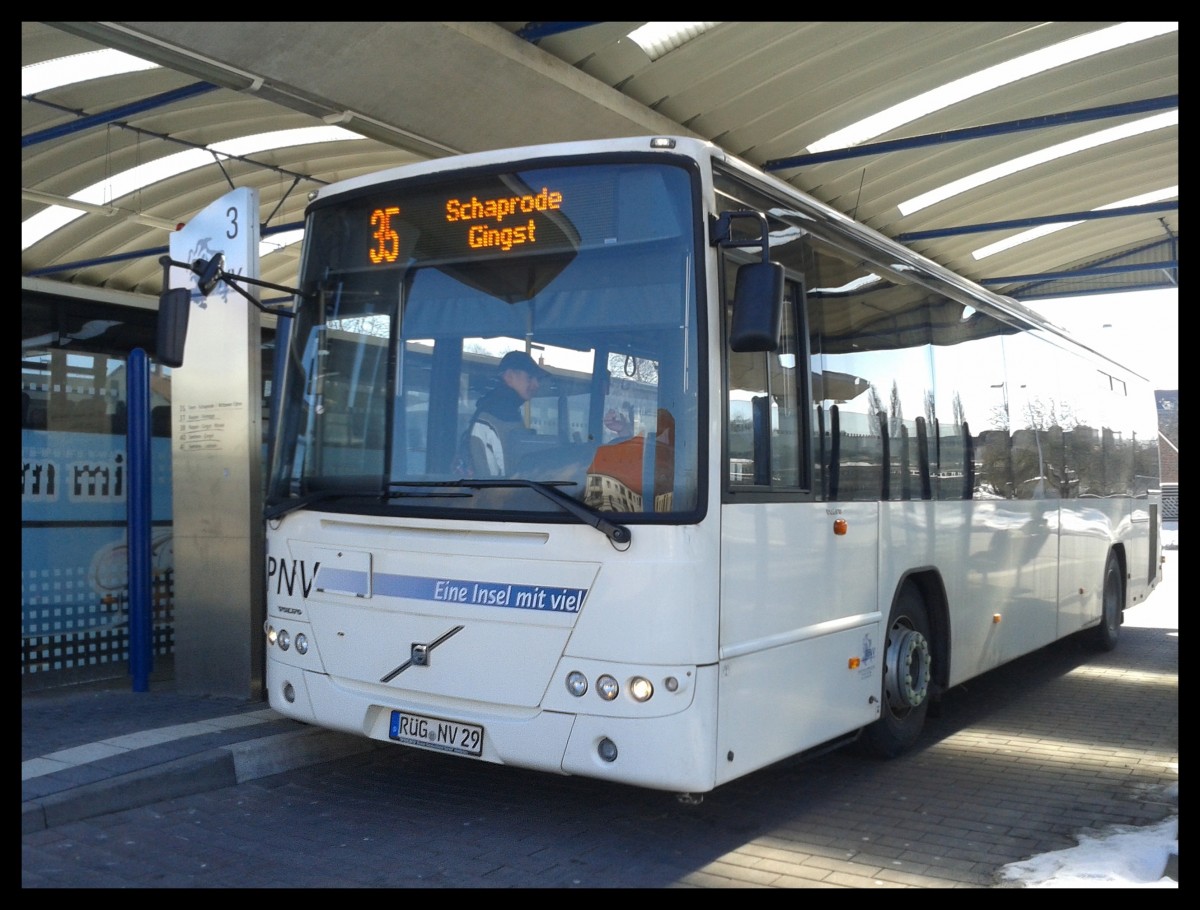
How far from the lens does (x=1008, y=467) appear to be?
9484mm

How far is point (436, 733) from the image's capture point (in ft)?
19.1

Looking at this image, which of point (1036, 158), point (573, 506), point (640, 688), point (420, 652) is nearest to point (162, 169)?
point (1036, 158)

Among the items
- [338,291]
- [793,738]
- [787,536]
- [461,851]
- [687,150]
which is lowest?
[461,851]

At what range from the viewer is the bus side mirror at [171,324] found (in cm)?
636

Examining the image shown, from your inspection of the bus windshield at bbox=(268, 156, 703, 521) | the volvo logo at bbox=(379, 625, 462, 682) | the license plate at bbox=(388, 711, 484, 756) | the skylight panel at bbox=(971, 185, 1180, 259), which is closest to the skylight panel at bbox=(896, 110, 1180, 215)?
the skylight panel at bbox=(971, 185, 1180, 259)

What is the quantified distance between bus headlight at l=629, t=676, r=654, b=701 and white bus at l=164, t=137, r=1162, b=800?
0.4 inches

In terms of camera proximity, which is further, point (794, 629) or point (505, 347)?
point (794, 629)

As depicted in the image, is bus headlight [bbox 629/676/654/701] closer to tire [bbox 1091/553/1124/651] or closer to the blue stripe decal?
the blue stripe decal

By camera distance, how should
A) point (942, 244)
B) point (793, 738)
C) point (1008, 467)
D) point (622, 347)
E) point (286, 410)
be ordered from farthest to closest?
point (942, 244)
point (1008, 467)
point (286, 410)
point (793, 738)
point (622, 347)

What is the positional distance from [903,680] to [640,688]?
274 cm

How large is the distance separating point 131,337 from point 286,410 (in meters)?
3.78

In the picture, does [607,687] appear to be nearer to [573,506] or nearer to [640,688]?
[640,688]
